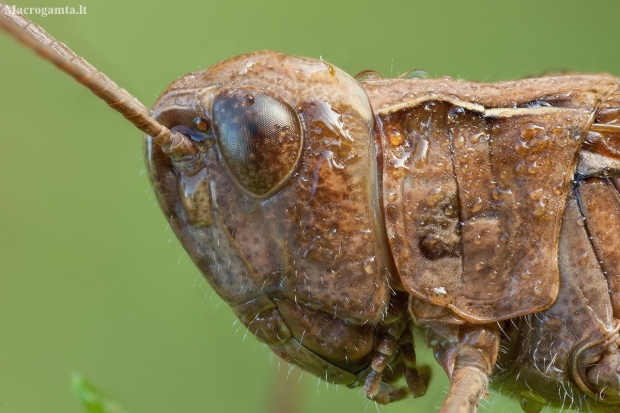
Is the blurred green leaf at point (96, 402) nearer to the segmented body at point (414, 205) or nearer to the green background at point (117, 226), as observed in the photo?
the segmented body at point (414, 205)

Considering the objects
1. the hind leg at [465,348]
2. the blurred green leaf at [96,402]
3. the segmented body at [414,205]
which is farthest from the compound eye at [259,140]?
the blurred green leaf at [96,402]

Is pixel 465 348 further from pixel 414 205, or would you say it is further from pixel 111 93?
pixel 111 93

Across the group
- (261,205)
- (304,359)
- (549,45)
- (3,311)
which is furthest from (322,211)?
(549,45)

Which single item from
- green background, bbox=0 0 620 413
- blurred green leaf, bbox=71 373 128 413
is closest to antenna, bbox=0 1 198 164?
blurred green leaf, bbox=71 373 128 413

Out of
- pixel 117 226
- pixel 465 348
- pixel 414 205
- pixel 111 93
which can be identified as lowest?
pixel 465 348

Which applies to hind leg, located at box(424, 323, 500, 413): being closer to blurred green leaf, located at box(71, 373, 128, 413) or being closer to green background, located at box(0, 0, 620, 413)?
blurred green leaf, located at box(71, 373, 128, 413)

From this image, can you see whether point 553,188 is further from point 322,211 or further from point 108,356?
point 108,356

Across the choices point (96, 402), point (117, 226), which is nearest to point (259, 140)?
point (96, 402)
